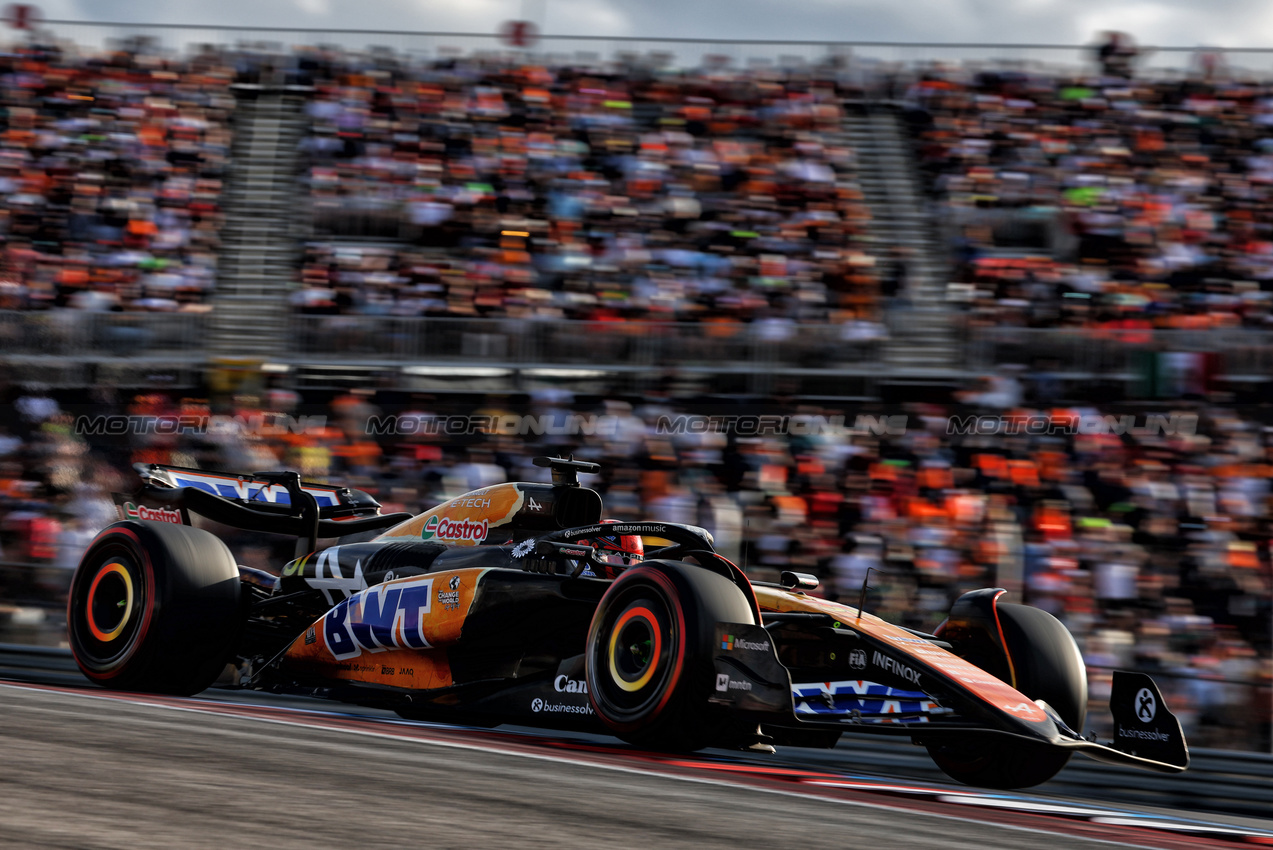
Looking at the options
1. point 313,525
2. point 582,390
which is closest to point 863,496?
point 582,390

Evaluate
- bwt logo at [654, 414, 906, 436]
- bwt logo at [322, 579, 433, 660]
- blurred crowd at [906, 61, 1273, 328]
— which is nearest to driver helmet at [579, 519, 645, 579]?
bwt logo at [322, 579, 433, 660]

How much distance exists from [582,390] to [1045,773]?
340 inches

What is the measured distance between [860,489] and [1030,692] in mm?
5982

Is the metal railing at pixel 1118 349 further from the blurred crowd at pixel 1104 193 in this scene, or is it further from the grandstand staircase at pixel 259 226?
the grandstand staircase at pixel 259 226

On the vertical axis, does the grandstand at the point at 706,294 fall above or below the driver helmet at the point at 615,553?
above

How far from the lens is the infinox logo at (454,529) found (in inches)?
284

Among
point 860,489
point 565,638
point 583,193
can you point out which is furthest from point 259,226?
point 565,638

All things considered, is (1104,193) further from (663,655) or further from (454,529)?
(663,655)

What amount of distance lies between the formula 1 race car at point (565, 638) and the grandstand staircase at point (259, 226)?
24.4 ft

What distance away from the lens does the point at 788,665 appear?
Result: 6148 millimetres

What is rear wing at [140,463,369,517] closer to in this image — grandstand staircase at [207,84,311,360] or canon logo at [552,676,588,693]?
canon logo at [552,676,588,693]

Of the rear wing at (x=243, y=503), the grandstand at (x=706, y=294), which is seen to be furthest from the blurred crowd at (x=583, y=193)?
the rear wing at (x=243, y=503)

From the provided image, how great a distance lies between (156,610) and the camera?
22.5ft

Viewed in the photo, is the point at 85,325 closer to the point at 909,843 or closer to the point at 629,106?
the point at 629,106
